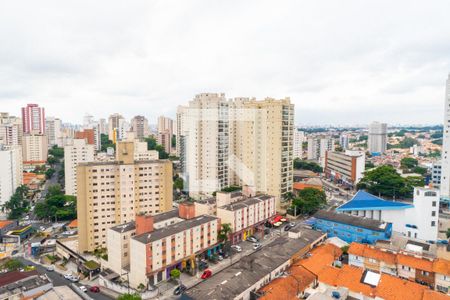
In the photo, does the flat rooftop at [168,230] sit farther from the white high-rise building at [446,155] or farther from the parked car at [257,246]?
the white high-rise building at [446,155]

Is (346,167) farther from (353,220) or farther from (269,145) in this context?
(353,220)

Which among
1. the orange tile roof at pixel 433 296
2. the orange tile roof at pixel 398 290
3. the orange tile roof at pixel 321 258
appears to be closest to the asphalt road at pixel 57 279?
the orange tile roof at pixel 321 258

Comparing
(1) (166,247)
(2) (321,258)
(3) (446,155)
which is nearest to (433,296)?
(2) (321,258)

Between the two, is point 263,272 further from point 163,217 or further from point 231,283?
point 163,217

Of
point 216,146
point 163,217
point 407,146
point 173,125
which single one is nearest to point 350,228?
point 163,217

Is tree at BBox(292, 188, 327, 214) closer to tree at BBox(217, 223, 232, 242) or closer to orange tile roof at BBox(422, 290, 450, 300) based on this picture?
tree at BBox(217, 223, 232, 242)

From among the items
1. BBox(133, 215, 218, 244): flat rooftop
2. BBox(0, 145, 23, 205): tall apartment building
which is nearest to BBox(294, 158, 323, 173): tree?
BBox(133, 215, 218, 244): flat rooftop
